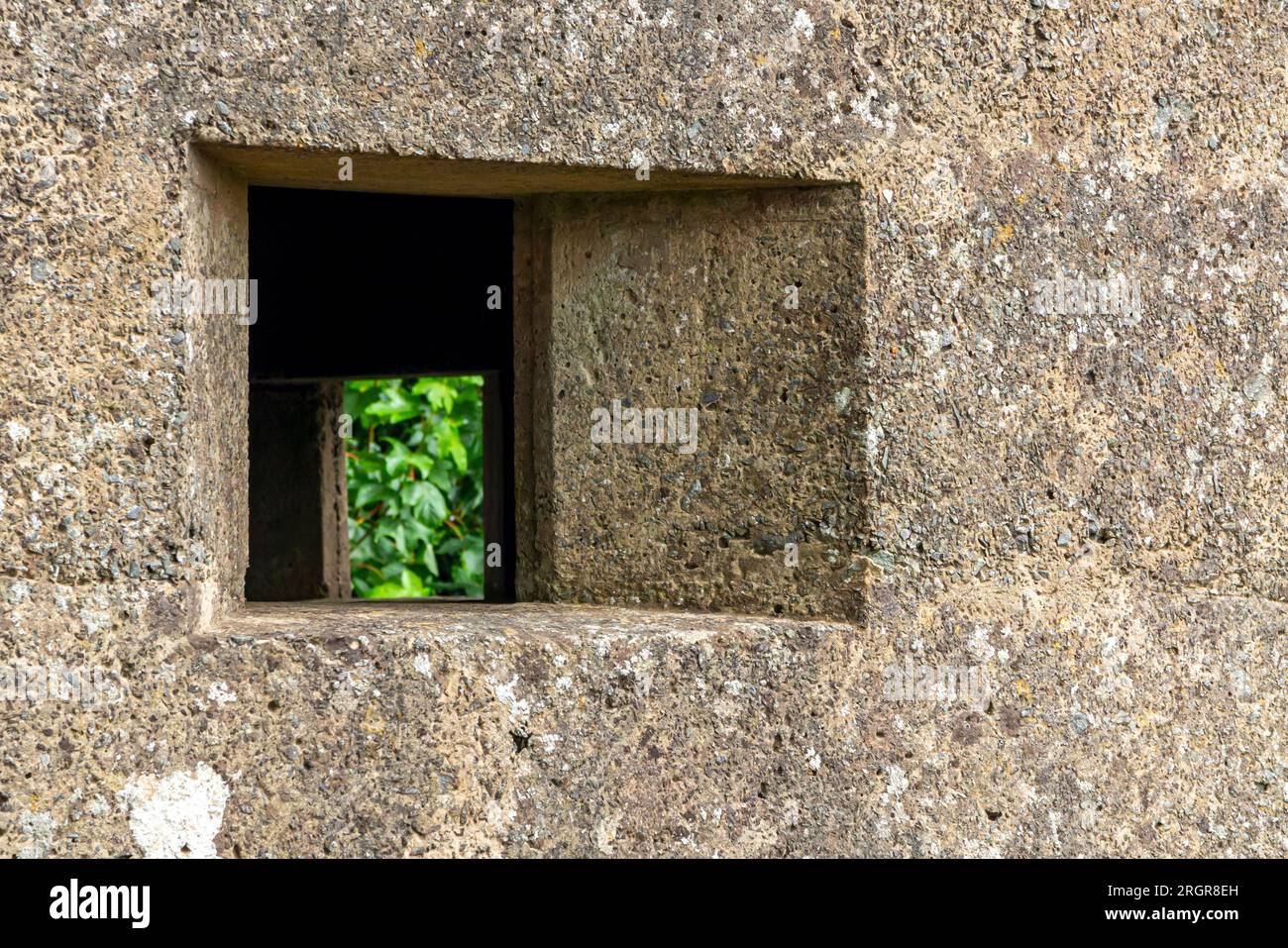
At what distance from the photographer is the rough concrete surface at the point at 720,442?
6.19 ft

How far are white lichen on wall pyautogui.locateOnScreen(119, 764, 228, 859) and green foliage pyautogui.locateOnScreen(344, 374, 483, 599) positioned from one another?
234 inches

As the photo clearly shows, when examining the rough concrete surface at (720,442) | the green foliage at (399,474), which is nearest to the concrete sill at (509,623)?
the rough concrete surface at (720,442)

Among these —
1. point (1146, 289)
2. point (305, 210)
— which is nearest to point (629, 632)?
point (1146, 289)

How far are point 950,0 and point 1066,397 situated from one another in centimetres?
63

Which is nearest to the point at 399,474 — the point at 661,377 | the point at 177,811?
the point at 661,377

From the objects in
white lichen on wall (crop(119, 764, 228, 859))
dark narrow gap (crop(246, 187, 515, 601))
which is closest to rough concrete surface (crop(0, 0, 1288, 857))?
white lichen on wall (crop(119, 764, 228, 859))

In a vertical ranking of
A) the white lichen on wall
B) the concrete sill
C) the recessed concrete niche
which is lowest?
the white lichen on wall

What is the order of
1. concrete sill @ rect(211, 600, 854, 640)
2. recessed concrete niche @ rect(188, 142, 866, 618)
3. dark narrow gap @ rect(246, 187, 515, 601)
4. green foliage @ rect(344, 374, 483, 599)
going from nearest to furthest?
concrete sill @ rect(211, 600, 854, 640) → recessed concrete niche @ rect(188, 142, 866, 618) → dark narrow gap @ rect(246, 187, 515, 601) → green foliage @ rect(344, 374, 483, 599)

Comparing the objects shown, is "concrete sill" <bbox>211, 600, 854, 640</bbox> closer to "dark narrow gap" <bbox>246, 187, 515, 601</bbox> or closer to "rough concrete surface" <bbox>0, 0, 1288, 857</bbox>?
"rough concrete surface" <bbox>0, 0, 1288, 857</bbox>

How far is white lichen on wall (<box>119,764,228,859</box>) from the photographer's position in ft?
6.20

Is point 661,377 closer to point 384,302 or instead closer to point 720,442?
point 720,442

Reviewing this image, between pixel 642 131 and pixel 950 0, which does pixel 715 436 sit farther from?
pixel 950 0

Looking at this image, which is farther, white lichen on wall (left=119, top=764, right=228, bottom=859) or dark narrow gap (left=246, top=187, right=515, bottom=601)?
dark narrow gap (left=246, top=187, right=515, bottom=601)

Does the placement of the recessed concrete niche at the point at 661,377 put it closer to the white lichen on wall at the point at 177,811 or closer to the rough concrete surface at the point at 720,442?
the rough concrete surface at the point at 720,442
